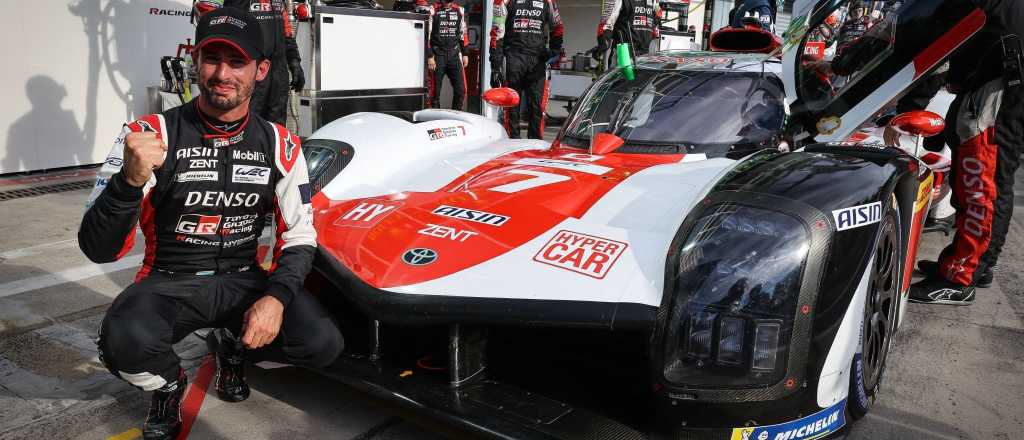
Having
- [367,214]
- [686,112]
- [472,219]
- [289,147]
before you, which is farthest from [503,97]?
[289,147]

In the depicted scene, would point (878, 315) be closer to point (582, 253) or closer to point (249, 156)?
point (582, 253)

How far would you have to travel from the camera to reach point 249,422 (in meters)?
2.50

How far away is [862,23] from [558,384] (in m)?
2.33

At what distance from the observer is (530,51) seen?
8.26m

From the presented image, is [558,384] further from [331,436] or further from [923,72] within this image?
[923,72]

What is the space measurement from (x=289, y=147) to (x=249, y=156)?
14cm

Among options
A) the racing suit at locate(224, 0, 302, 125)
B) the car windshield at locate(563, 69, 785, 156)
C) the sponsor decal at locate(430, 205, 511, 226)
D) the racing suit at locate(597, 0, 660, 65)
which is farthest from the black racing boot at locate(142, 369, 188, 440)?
the racing suit at locate(597, 0, 660, 65)

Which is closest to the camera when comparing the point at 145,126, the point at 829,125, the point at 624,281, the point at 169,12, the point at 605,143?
the point at 624,281

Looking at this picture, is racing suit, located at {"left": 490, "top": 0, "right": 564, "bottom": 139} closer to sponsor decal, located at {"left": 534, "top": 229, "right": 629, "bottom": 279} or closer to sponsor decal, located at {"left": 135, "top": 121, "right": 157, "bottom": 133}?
sponsor decal, located at {"left": 534, "top": 229, "right": 629, "bottom": 279}

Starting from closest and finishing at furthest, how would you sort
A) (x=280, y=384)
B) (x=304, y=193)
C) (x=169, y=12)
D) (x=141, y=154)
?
(x=141, y=154)
(x=304, y=193)
(x=280, y=384)
(x=169, y=12)

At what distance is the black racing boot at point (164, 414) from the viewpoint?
2.27m

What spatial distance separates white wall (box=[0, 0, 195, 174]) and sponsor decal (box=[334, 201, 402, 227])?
4.69 metres

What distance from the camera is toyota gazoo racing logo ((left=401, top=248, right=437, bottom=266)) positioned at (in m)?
2.31

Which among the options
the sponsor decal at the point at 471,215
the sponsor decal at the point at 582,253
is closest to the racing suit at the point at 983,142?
the sponsor decal at the point at 582,253
